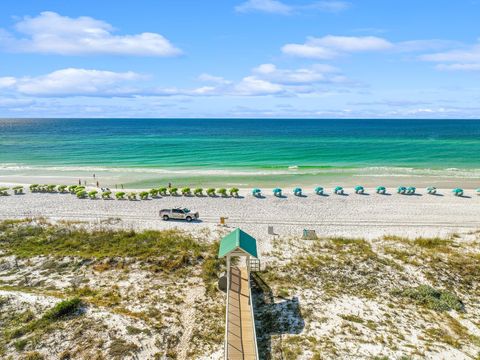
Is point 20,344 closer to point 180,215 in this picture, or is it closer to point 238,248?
point 238,248

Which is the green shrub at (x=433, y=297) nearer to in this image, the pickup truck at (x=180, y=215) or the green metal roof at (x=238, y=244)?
the green metal roof at (x=238, y=244)

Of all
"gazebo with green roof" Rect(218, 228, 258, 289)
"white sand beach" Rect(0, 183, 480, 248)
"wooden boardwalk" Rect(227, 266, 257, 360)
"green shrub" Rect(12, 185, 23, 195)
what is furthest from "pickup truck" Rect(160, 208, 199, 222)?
"green shrub" Rect(12, 185, 23, 195)

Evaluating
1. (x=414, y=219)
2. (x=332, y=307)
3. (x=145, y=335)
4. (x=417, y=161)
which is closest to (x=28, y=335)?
(x=145, y=335)

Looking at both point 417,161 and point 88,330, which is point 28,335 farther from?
point 417,161

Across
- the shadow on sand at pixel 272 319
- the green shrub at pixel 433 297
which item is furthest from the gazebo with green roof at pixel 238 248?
the green shrub at pixel 433 297

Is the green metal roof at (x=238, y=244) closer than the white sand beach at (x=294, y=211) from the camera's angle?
Yes

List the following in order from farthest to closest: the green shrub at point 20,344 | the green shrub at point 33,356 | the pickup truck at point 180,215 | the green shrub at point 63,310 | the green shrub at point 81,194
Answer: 1. the green shrub at point 81,194
2. the pickup truck at point 180,215
3. the green shrub at point 63,310
4. the green shrub at point 20,344
5. the green shrub at point 33,356
